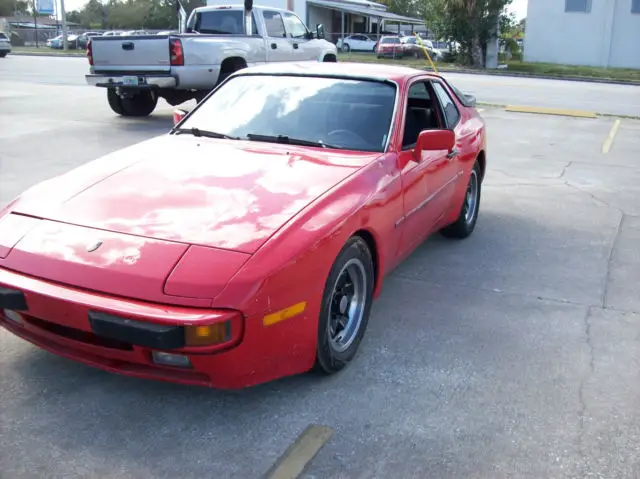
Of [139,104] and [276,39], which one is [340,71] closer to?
[139,104]

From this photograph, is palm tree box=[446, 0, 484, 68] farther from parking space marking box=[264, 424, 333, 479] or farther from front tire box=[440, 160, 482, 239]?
parking space marking box=[264, 424, 333, 479]

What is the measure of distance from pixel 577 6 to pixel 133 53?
27.8 meters

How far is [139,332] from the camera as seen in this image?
2.66 meters

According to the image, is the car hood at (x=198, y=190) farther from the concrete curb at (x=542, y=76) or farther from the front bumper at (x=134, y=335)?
the concrete curb at (x=542, y=76)

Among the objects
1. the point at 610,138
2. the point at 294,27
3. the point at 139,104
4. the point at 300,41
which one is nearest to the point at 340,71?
the point at 610,138

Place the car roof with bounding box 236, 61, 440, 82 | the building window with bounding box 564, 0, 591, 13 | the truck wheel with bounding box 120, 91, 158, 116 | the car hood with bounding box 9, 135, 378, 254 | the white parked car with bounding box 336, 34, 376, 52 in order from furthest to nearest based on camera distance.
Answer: the white parked car with bounding box 336, 34, 376, 52 < the building window with bounding box 564, 0, 591, 13 < the truck wheel with bounding box 120, 91, 158, 116 < the car roof with bounding box 236, 61, 440, 82 < the car hood with bounding box 9, 135, 378, 254

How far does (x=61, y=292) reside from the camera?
2.79m

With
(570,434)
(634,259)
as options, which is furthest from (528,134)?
(570,434)

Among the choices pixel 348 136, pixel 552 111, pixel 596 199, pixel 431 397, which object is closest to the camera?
pixel 431 397

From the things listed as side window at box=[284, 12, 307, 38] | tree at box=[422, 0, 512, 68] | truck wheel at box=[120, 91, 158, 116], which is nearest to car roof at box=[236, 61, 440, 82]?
truck wheel at box=[120, 91, 158, 116]

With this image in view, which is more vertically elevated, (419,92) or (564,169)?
(419,92)

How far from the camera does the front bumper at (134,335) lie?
105 inches

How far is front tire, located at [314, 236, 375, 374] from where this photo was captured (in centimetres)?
317

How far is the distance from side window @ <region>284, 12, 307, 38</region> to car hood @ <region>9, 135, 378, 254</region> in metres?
10.8
